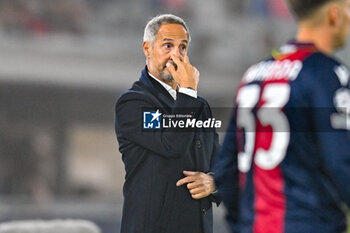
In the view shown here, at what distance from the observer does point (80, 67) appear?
11.5 metres

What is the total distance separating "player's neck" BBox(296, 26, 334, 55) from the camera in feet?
6.16

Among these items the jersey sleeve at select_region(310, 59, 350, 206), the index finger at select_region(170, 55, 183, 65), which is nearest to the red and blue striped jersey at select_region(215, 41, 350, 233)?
the jersey sleeve at select_region(310, 59, 350, 206)

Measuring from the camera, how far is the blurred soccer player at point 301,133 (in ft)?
5.85

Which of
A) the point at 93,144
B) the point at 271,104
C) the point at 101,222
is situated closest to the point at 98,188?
the point at 93,144

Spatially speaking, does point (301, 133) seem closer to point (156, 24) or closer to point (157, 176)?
point (157, 176)

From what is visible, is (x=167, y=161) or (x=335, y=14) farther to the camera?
(x=167, y=161)

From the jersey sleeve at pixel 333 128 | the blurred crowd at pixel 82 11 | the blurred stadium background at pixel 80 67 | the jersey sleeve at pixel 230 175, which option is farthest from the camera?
the blurred crowd at pixel 82 11

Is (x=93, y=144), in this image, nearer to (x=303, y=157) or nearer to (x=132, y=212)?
(x=132, y=212)

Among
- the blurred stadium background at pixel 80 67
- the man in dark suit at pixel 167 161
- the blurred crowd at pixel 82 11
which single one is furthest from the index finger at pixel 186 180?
the blurred crowd at pixel 82 11

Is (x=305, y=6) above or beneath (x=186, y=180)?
above

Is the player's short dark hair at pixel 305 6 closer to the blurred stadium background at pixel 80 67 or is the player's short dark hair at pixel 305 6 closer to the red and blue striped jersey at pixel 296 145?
the red and blue striped jersey at pixel 296 145

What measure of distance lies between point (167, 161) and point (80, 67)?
29.0ft

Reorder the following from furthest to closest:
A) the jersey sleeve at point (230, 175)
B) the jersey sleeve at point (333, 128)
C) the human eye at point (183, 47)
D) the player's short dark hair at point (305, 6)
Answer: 1. the human eye at point (183, 47)
2. the jersey sleeve at point (230, 175)
3. the player's short dark hair at point (305, 6)
4. the jersey sleeve at point (333, 128)

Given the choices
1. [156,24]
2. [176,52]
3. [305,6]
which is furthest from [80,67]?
[305,6]
